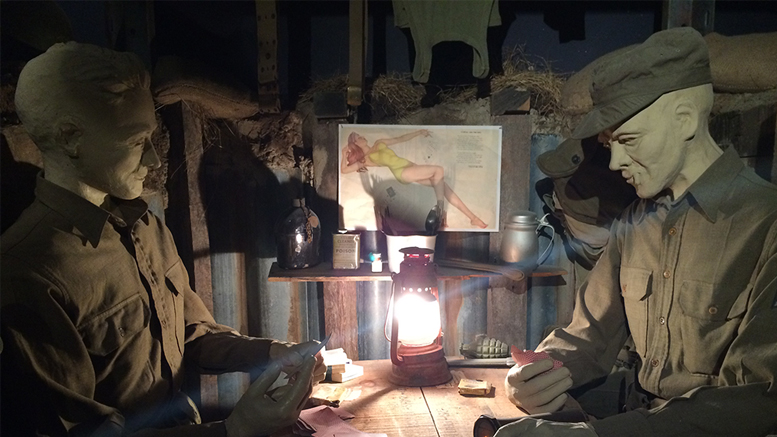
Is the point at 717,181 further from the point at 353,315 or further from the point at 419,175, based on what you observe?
the point at 353,315

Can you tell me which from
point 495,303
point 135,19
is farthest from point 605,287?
point 135,19

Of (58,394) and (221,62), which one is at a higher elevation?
(221,62)

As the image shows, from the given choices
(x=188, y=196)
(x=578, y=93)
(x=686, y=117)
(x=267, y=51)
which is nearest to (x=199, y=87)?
(x=267, y=51)

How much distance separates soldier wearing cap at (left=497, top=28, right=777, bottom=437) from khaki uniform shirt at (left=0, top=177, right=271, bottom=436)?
1.54 metres

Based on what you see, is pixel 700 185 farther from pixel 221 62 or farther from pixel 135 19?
pixel 135 19

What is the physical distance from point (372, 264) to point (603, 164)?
161cm

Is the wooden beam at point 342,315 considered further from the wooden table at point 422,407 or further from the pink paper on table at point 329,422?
the pink paper on table at point 329,422

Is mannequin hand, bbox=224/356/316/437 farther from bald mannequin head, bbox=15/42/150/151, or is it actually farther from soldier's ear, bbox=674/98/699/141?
soldier's ear, bbox=674/98/699/141

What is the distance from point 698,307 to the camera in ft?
6.85

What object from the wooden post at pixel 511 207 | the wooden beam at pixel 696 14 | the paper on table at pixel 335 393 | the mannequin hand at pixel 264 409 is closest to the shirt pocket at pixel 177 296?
the mannequin hand at pixel 264 409

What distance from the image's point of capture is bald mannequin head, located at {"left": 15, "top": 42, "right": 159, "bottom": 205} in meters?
1.92

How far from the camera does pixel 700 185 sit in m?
2.10

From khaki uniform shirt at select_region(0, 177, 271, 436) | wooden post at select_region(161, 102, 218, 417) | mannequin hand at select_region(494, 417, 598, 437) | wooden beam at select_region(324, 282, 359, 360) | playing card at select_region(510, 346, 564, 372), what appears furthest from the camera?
wooden beam at select_region(324, 282, 359, 360)

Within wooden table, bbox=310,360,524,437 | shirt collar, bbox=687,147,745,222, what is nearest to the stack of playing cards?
wooden table, bbox=310,360,524,437
